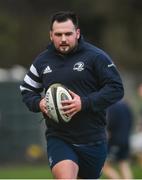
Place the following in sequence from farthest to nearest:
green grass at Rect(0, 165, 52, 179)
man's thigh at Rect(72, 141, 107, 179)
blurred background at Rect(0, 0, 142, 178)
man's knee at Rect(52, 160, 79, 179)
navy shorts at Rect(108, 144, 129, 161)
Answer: blurred background at Rect(0, 0, 142, 178)
green grass at Rect(0, 165, 52, 179)
navy shorts at Rect(108, 144, 129, 161)
man's thigh at Rect(72, 141, 107, 179)
man's knee at Rect(52, 160, 79, 179)

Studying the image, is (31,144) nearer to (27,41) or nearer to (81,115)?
(81,115)

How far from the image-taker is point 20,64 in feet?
139

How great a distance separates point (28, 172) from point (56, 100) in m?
12.1

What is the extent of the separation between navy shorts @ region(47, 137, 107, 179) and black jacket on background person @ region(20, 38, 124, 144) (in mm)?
64

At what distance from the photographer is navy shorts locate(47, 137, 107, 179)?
9.63 m

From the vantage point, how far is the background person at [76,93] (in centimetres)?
954

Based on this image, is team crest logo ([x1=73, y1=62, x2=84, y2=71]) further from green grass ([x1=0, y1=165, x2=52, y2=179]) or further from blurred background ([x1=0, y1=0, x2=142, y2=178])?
blurred background ([x1=0, y1=0, x2=142, y2=178])

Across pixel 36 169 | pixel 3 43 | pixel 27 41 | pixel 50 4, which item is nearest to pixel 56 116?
pixel 36 169

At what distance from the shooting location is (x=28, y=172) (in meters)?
21.4

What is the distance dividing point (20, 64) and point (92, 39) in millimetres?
7695

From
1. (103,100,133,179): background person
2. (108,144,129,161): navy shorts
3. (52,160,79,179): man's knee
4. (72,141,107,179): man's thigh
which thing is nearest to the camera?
(52,160,79,179): man's knee

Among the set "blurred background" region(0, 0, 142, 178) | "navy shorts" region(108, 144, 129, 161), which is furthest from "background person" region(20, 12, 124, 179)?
"blurred background" region(0, 0, 142, 178)

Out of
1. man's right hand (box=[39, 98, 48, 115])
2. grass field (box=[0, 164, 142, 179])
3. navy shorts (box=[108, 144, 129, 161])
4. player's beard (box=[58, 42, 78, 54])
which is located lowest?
grass field (box=[0, 164, 142, 179])

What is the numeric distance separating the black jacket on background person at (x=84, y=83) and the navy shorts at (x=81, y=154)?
0.06 m
